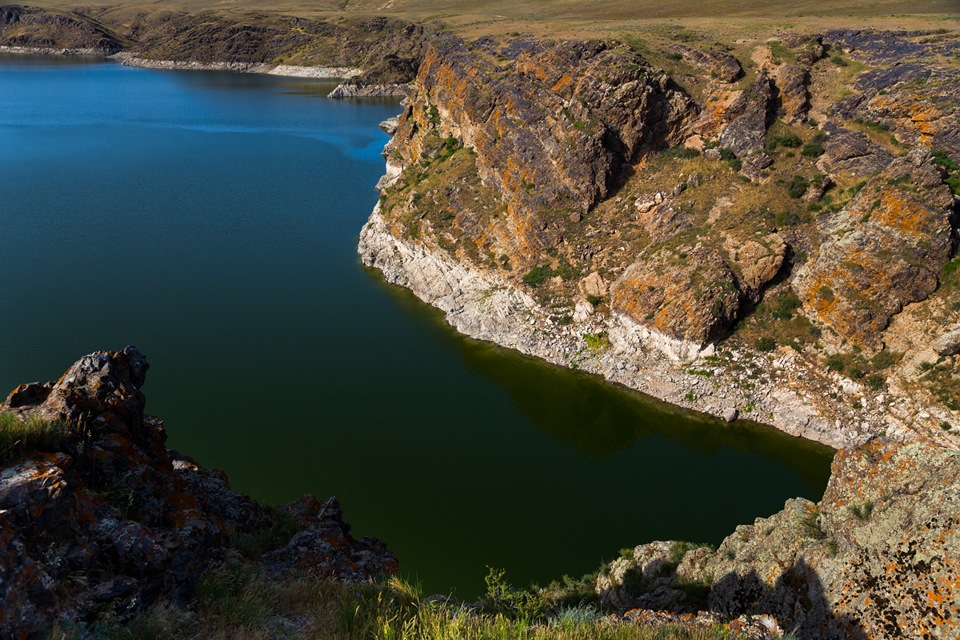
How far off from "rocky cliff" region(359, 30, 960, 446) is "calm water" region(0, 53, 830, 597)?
2.56 meters

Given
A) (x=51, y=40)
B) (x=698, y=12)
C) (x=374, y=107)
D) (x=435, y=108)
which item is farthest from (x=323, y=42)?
(x=435, y=108)

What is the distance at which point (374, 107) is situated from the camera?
110562 mm

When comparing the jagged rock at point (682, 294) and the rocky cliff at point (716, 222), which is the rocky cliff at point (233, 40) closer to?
the rocky cliff at point (716, 222)

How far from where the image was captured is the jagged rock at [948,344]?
25078 millimetres

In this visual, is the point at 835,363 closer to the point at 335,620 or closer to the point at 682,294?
the point at 682,294

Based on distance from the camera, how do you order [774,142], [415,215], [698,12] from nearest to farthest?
1. [774,142]
2. [415,215]
3. [698,12]

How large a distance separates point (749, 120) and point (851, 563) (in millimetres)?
34053

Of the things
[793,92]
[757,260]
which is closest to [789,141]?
[793,92]

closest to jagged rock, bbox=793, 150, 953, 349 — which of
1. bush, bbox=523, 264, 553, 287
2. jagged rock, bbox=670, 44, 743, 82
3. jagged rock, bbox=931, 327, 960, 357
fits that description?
jagged rock, bbox=931, 327, 960, 357

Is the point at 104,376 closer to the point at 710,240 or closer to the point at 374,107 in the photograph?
the point at 710,240

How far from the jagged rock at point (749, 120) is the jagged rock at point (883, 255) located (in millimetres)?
8078

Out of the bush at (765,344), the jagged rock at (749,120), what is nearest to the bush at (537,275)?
the bush at (765,344)

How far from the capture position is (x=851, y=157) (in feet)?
108

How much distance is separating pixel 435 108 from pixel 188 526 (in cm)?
4732
